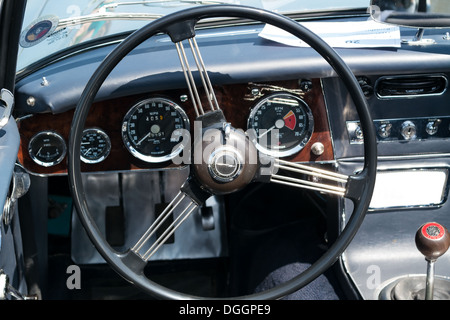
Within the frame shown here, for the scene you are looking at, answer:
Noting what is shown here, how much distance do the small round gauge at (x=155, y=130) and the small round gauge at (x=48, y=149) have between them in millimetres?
212

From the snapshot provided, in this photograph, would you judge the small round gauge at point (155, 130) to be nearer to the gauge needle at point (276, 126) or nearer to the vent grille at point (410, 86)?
the gauge needle at point (276, 126)

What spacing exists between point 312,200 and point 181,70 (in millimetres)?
1048

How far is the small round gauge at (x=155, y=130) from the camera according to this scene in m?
2.22

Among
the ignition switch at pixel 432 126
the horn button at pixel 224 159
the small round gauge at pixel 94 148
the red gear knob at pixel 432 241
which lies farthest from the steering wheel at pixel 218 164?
the ignition switch at pixel 432 126

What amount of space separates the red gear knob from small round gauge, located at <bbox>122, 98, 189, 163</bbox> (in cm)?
81

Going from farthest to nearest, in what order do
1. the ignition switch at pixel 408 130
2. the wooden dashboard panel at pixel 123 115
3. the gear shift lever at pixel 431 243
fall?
the ignition switch at pixel 408 130
the wooden dashboard panel at pixel 123 115
the gear shift lever at pixel 431 243

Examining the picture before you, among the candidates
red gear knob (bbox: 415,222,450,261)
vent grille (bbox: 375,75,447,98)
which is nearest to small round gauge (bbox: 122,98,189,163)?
vent grille (bbox: 375,75,447,98)

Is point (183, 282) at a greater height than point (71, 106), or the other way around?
point (71, 106)

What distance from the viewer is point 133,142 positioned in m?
2.25

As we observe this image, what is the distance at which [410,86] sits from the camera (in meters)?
2.28

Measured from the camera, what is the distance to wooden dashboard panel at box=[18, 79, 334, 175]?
220 centimetres

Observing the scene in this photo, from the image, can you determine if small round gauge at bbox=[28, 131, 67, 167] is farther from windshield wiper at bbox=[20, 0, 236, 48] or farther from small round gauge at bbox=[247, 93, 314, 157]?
small round gauge at bbox=[247, 93, 314, 157]
